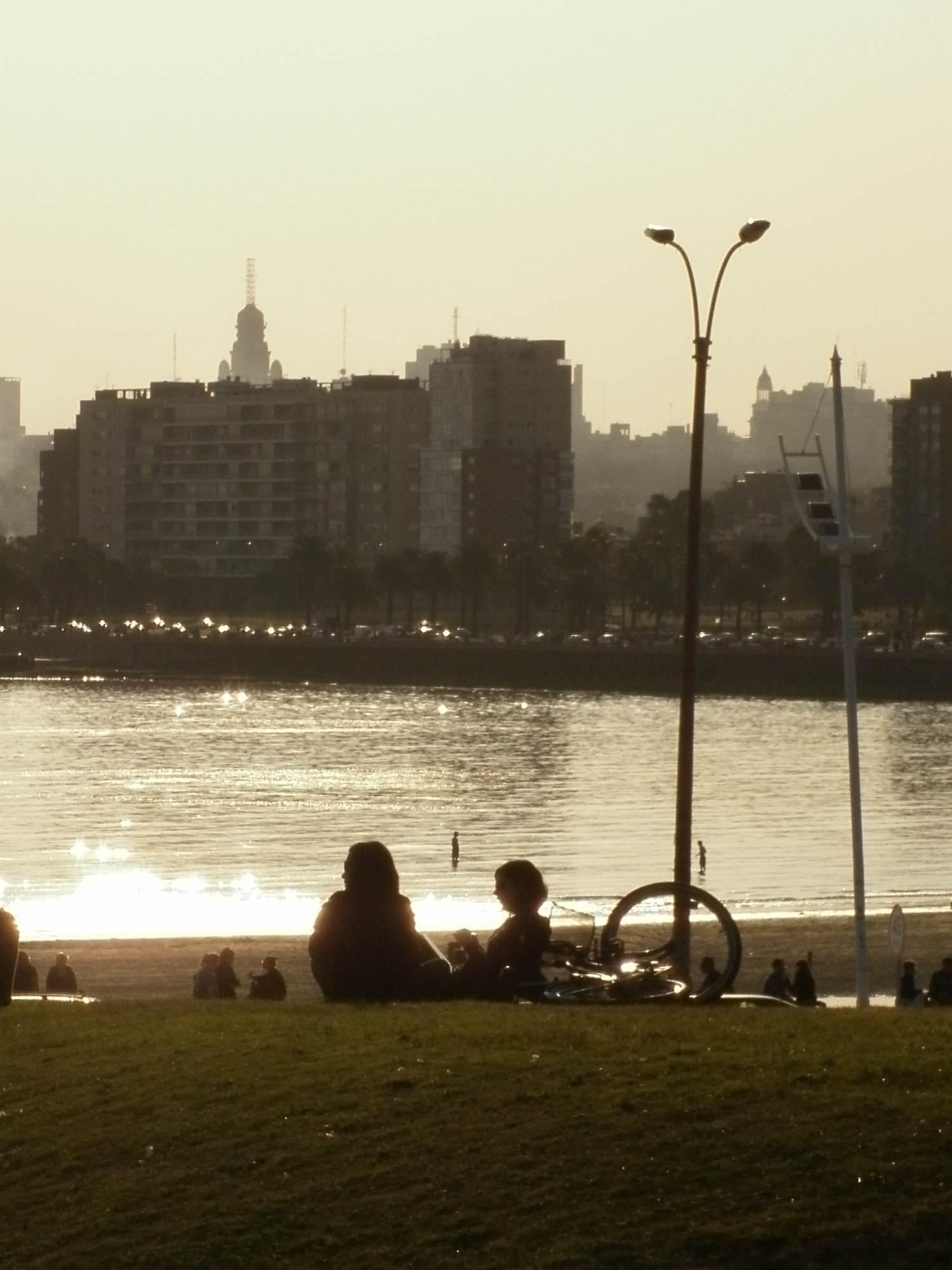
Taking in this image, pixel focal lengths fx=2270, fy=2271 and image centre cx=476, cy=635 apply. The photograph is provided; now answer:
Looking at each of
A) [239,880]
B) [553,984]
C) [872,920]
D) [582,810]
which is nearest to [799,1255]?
[553,984]

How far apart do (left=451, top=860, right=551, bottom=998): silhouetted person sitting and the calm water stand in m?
21.3

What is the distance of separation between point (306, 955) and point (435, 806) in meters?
31.8

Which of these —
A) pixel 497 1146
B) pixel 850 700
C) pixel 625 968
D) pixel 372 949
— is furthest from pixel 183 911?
pixel 497 1146

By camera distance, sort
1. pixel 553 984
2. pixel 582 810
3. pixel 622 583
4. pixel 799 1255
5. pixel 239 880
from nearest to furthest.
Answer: pixel 799 1255 < pixel 553 984 < pixel 239 880 < pixel 582 810 < pixel 622 583

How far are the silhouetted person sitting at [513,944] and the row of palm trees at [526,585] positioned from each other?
453 feet

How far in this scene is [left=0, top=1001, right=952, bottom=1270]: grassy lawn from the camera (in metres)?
7.47

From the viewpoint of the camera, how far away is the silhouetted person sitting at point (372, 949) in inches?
422

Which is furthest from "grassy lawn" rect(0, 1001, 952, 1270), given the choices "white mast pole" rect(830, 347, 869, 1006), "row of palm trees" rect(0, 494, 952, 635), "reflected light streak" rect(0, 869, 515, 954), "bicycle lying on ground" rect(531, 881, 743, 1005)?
"row of palm trees" rect(0, 494, 952, 635)

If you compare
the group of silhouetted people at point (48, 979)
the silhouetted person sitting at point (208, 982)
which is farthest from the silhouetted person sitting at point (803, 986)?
the group of silhouetted people at point (48, 979)

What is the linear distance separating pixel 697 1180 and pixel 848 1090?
0.90 m

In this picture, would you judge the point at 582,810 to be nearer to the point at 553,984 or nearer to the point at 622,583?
the point at 553,984

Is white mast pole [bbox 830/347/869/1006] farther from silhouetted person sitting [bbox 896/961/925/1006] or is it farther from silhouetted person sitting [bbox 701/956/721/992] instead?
silhouetted person sitting [bbox 701/956/721/992]

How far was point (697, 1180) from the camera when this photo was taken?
772 cm

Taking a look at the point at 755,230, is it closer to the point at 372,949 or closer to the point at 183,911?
the point at 372,949
